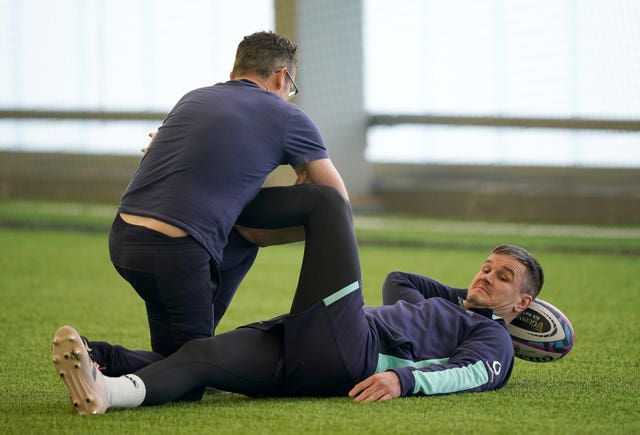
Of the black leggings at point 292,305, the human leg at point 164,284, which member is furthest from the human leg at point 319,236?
the human leg at point 164,284

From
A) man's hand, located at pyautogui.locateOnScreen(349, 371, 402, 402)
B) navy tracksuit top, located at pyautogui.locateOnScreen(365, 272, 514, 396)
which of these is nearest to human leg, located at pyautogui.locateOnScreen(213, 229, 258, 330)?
navy tracksuit top, located at pyautogui.locateOnScreen(365, 272, 514, 396)

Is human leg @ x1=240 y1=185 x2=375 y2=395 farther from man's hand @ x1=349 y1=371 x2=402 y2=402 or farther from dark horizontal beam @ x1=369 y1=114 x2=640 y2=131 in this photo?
dark horizontal beam @ x1=369 y1=114 x2=640 y2=131

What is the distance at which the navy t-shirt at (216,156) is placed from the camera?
9.18 feet

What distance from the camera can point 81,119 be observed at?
35.2 ft

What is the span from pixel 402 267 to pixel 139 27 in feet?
17.6

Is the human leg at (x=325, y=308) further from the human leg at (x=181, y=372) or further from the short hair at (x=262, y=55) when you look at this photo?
the short hair at (x=262, y=55)

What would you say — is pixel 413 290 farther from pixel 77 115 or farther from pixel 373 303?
pixel 77 115

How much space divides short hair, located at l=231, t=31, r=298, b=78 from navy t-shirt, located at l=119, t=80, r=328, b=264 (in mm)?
93

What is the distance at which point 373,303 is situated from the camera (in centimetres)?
508

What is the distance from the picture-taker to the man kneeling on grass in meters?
2.70

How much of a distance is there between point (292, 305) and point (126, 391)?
511 millimetres

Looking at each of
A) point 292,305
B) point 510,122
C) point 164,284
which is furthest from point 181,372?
point 510,122

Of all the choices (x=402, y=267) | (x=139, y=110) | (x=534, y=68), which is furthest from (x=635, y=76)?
(x=139, y=110)

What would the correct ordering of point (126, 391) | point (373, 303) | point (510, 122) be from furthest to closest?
Answer: point (510, 122) → point (373, 303) → point (126, 391)
